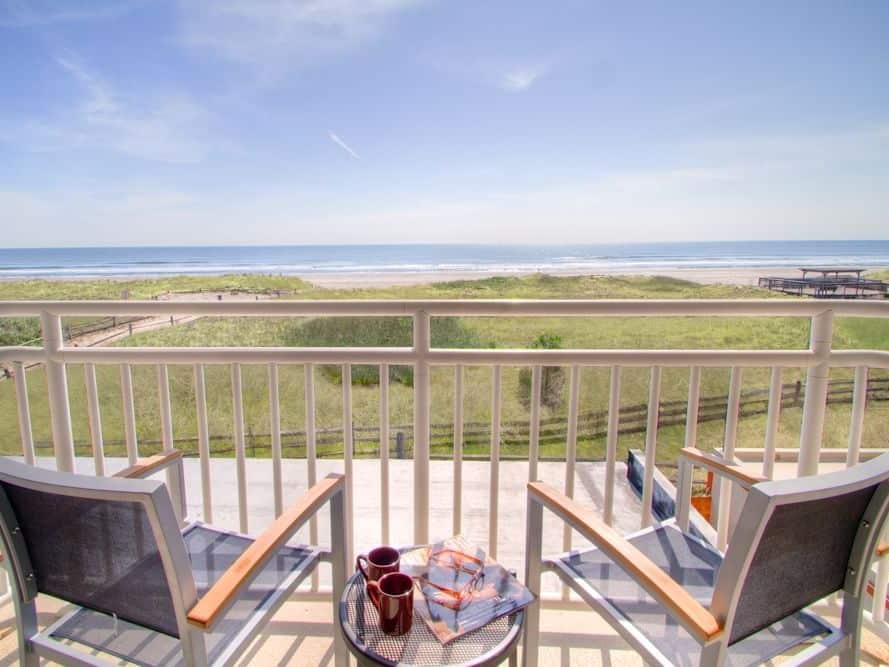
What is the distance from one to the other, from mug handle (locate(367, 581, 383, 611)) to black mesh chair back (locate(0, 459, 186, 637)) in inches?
15.1

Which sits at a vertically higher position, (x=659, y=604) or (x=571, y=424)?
(x=571, y=424)

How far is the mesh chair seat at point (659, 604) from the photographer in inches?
38.8

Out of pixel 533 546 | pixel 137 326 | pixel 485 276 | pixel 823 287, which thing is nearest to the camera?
pixel 533 546

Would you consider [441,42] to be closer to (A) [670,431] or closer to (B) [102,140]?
(A) [670,431]

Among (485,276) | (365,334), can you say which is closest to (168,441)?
(365,334)

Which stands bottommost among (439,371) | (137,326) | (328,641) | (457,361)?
(439,371)

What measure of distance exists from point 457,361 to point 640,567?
2.73 ft

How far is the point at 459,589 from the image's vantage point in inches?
43.0

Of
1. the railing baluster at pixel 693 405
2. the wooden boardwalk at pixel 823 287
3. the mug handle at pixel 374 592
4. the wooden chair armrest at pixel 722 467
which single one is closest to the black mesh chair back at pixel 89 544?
the mug handle at pixel 374 592

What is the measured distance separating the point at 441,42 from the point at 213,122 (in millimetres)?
16503

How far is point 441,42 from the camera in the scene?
7438 millimetres

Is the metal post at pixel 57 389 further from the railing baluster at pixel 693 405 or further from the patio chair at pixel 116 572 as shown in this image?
the railing baluster at pixel 693 405

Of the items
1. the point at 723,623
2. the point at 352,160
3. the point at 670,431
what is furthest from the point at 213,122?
the point at 723,623

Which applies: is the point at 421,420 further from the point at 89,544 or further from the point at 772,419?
the point at 772,419
